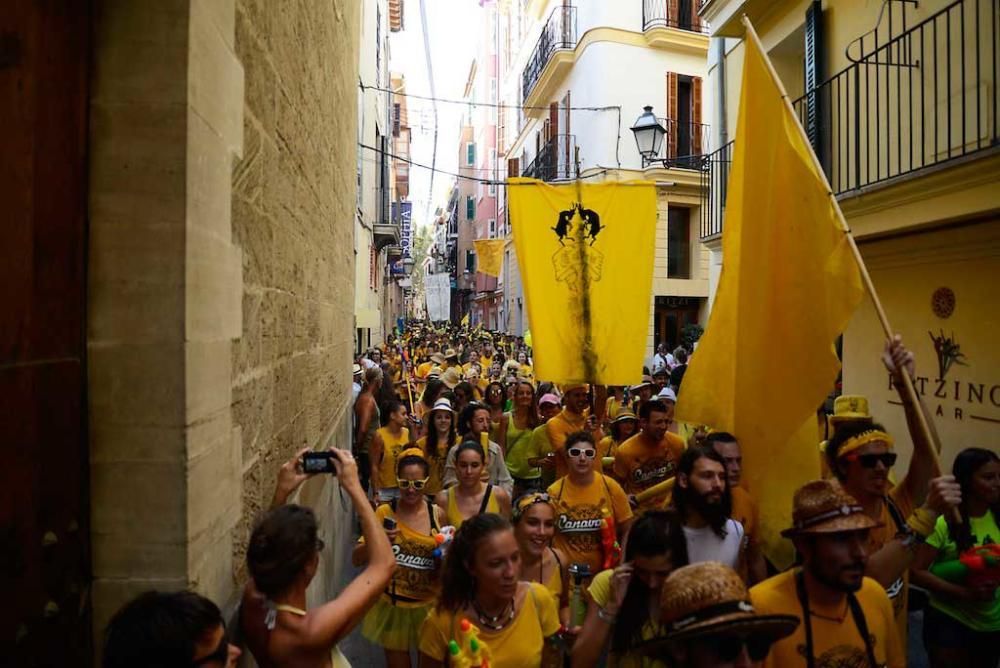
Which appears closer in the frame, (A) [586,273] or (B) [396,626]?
(B) [396,626]

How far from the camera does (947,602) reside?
3621 millimetres

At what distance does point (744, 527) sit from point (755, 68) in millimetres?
2589

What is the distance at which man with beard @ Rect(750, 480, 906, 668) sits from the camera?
2.50 metres

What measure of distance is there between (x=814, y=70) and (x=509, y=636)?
8220 millimetres

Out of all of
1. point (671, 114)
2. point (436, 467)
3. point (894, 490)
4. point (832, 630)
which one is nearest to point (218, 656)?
point (832, 630)

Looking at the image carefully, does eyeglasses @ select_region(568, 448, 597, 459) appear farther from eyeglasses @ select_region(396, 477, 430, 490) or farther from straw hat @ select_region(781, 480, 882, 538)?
straw hat @ select_region(781, 480, 882, 538)

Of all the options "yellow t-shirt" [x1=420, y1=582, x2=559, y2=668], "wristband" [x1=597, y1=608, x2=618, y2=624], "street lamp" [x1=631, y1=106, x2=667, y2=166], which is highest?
"street lamp" [x1=631, y1=106, x2=667, y2=166]

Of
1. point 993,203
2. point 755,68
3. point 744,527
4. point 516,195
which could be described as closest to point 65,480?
point 744,527

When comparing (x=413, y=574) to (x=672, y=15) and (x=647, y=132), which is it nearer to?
(x=647, y=132)

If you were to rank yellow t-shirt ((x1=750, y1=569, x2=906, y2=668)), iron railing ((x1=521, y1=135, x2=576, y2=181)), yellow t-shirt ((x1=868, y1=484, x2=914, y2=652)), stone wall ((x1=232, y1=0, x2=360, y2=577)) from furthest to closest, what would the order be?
iron railing ((x1=521, y1=135, x2=576, y2=181)) → yellow t-shirt ((x1=868, y1=484, x2=914, y2=652)) → stone wall ((x1=232, y1=0, x2=360, y2=577)) → yellow t-shirt ((x1=750, y1=569, x2=906, y2=668))

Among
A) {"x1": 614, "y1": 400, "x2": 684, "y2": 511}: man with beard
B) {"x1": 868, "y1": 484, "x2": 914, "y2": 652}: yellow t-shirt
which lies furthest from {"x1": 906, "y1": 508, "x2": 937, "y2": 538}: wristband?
{"x1": 614, "y1": 400, "x2": 684, "y2": 511}: man with beard

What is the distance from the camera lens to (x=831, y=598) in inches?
102

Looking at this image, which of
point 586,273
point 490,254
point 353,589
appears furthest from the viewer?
point 490,254

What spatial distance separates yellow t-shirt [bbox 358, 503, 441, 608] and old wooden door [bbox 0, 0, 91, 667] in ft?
7.48
